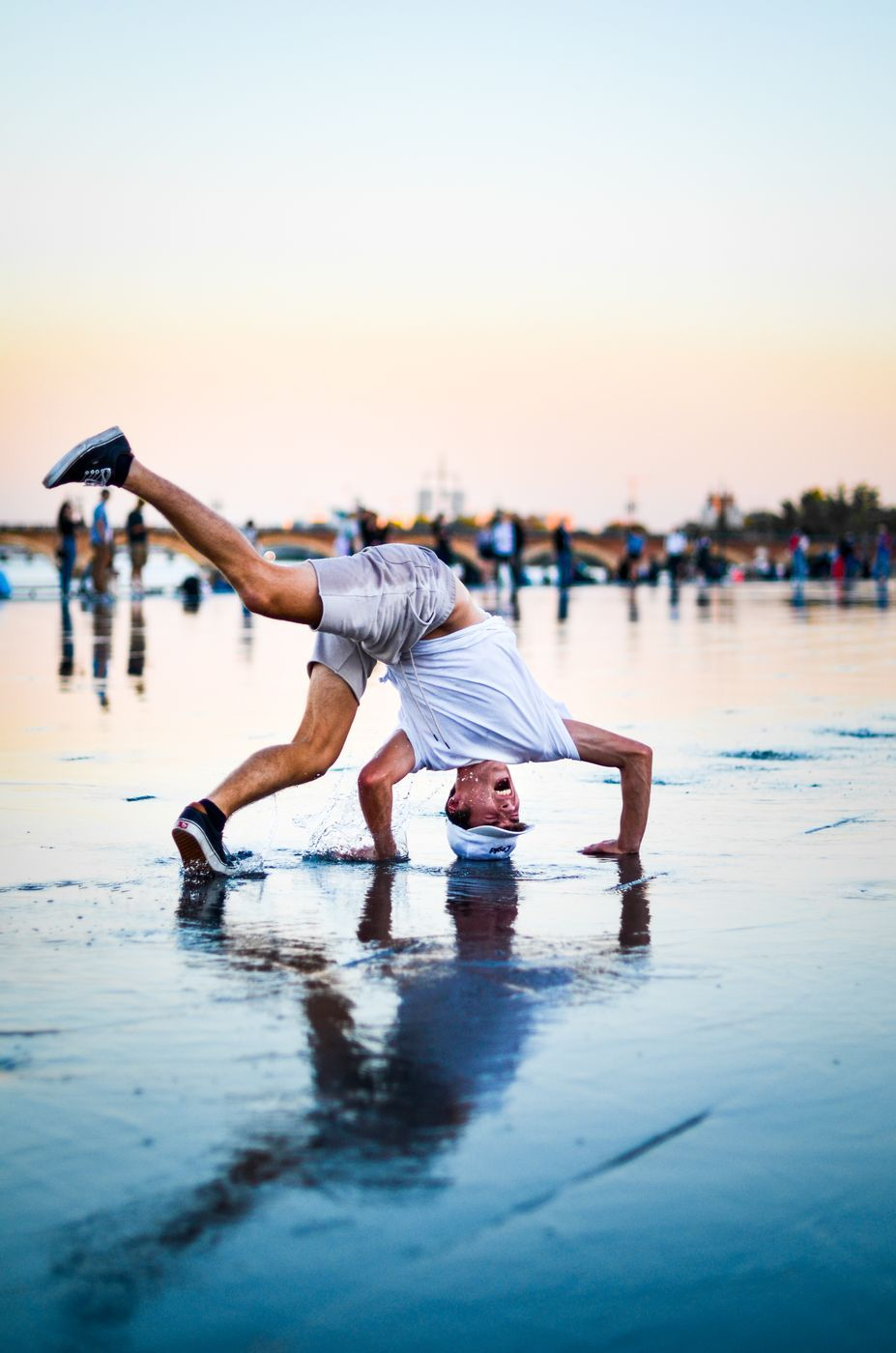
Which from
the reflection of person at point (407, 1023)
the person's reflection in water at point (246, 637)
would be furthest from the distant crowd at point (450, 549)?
the reflection of person at point (407, 1023)

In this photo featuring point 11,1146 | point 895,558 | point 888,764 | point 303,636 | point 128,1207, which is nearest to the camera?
point 128,1207

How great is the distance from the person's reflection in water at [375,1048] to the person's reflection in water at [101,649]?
667 centimetres

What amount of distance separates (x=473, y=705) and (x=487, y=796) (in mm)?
298

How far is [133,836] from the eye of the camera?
5.55 meters

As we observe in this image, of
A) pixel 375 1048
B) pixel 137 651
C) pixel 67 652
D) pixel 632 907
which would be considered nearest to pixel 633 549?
pixel 137 651

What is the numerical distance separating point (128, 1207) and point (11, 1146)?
328 millimetres

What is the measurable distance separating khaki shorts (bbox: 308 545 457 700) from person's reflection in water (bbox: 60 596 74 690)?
7.11 meters

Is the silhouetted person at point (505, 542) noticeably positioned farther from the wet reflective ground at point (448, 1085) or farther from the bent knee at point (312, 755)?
the bent knee at point (312, 755)

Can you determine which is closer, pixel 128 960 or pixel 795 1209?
pixel 795 1209

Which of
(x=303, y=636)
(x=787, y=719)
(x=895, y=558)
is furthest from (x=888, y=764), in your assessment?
(x=895, y=558)

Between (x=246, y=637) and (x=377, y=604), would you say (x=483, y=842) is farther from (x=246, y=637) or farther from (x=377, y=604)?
(x=246, y=637)

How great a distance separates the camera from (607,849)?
209 inches

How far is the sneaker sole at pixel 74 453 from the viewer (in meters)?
4.70

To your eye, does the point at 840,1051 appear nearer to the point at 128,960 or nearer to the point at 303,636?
the point at 128,960
